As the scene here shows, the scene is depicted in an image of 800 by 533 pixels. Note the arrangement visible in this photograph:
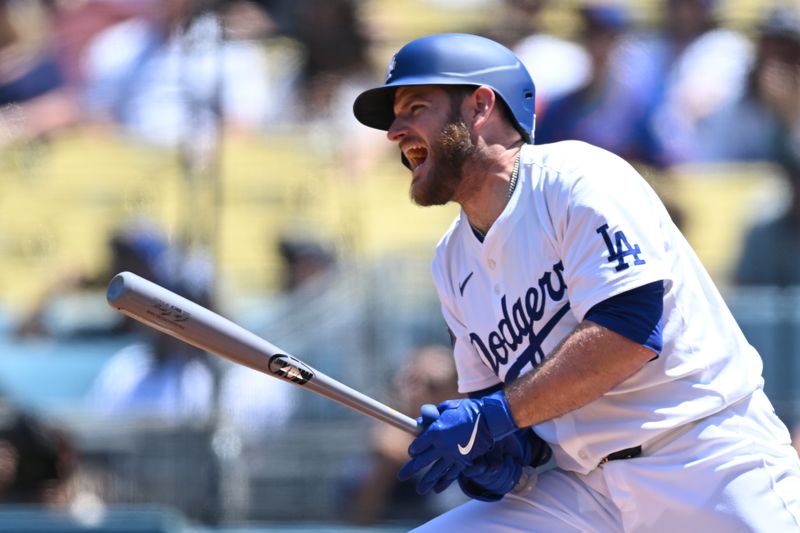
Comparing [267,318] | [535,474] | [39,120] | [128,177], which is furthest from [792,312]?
[39,120]

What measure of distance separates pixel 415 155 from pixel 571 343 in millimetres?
692

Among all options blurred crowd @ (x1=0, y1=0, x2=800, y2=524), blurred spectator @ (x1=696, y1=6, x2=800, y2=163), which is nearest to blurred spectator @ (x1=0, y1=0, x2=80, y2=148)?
blurred crowd @ (x1=0, y1=0, x2=800, y2=524)

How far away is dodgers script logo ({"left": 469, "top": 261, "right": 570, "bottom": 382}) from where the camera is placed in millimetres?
2975

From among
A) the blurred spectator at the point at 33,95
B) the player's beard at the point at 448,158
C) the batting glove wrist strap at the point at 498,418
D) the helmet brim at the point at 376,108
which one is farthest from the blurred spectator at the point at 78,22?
the batting glove wrist strap at the point at 498,418

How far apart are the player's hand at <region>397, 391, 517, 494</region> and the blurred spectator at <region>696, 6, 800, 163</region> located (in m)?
3.13

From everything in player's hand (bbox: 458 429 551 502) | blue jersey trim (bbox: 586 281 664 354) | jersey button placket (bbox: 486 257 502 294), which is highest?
blue jersey trim (bbox: 586 281 664 354)

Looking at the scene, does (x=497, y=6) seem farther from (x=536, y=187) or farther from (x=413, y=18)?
(x=536, y=187)

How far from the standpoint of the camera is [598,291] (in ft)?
9.09

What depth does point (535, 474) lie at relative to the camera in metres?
3.17

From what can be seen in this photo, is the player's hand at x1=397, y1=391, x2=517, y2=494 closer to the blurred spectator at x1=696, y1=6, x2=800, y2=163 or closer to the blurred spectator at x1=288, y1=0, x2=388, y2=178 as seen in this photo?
the blurred spectator at x1=288, y1=0, x2=388, y2=178

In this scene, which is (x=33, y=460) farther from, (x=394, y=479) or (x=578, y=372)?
(x=578, y=372)

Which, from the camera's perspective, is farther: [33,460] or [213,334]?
[33,460]

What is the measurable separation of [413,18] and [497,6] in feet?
1.65

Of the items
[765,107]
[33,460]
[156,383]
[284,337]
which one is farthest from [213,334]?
[765,107]
